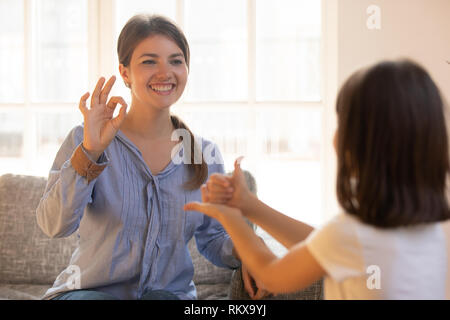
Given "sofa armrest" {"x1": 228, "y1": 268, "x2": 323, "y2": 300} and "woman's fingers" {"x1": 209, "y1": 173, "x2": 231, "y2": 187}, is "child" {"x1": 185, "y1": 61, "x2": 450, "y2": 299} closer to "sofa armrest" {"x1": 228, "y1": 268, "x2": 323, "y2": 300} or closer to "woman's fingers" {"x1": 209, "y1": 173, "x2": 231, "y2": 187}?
"woman's fingers" {"x1": 209, "y1": 173, "x2": 231, "y2": 187}

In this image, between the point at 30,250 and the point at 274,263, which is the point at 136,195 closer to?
the point at 274,263

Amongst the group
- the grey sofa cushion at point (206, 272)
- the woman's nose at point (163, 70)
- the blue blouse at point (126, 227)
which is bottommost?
the grey sofa cushion at point (206, 272)

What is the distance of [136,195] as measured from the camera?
1.52 m

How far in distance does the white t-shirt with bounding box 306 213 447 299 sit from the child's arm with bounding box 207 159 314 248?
0.29 metres

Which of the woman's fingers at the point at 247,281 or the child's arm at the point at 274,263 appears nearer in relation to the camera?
the child's arm at the point at 274,263

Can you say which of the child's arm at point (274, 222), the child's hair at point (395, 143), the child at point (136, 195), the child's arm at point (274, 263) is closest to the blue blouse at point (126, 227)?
the child at point (136, 195)

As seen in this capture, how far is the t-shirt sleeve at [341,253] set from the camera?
954 millimetres

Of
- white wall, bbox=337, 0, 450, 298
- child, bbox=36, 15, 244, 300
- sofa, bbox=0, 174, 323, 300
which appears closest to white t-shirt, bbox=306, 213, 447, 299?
child, bbox=36, 15, 244, 300

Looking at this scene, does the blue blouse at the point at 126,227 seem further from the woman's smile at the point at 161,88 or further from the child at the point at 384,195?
the child at the point at 384,195

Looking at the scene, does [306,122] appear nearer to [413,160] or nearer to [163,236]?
[163,236]

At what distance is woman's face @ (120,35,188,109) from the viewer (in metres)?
1.57

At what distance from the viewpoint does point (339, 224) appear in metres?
0.97
